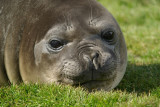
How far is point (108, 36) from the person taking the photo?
15.9ft

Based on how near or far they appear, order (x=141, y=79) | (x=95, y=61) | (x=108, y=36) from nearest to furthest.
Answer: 1. (x=95, y=61)
2. (x=108, y=36)
3. (x=141, y=79)

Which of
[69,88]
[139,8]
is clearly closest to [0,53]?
[69,88]

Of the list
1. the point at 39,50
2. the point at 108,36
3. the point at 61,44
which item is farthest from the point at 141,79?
the point at 39,50

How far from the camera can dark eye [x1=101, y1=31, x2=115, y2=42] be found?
4801 millimetres

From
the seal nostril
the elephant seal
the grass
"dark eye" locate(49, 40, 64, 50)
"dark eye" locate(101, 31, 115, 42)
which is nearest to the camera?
the grass

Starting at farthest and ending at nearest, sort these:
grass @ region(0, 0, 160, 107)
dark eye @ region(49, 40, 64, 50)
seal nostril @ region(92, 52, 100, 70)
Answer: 1. dark eye @ region(49, 40, 64, 50)
2. seal nostril @ region(92, 52, 100, 70)
3. grass @ region(0, 0, 160, 107)

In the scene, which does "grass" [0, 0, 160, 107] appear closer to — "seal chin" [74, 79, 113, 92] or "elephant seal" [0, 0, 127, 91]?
"seal chin" [74, 79, 113, 92]

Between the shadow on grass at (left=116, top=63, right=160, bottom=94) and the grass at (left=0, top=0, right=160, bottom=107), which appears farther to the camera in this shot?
the shadow on grass at (left=116, top=63, right=160, bottom=94)

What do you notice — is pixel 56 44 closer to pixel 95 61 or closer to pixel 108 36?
pixel 95 61

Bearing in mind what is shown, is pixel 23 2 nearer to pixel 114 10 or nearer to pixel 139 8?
pixel 114 10

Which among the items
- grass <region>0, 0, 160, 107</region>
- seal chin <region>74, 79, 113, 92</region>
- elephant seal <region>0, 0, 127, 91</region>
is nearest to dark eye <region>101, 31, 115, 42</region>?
elephant seal <region>0, 0, 127, 91</region>

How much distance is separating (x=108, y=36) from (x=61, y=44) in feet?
2.40

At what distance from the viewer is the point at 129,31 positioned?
1012 cm

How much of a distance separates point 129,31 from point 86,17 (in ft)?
18.1
